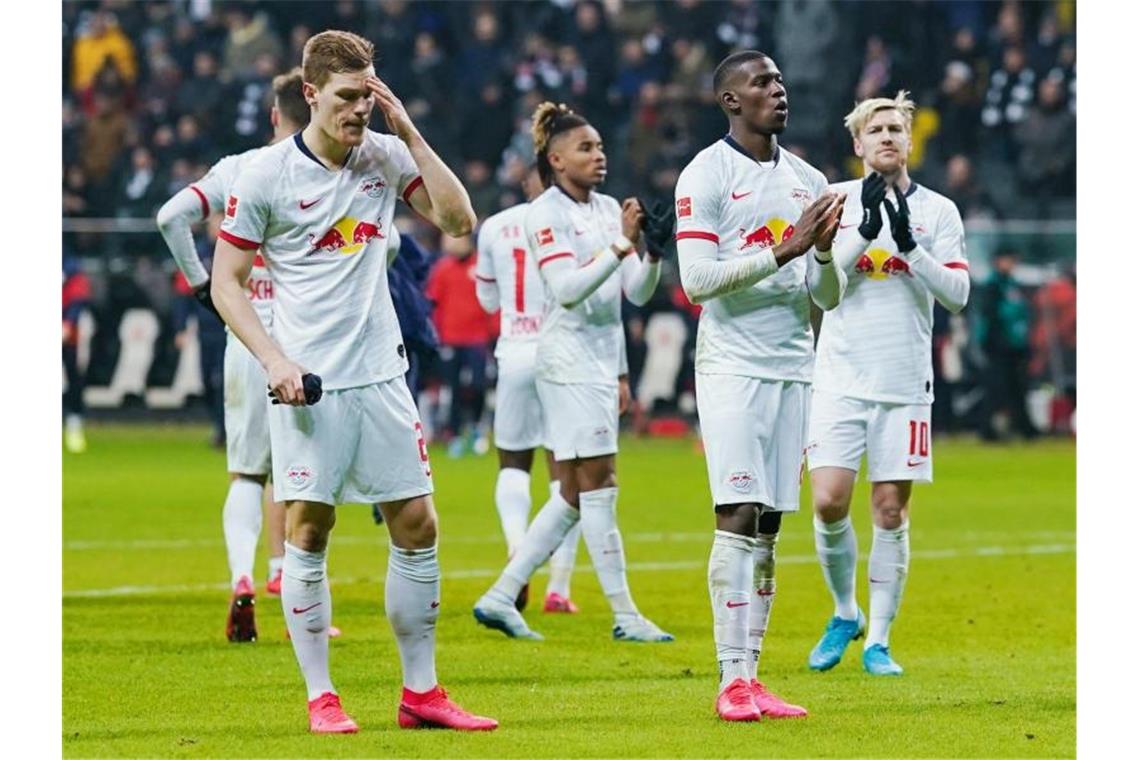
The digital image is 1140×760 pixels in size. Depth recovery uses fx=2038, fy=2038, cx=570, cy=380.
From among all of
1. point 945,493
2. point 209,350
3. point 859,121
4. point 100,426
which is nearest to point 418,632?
point 859,121

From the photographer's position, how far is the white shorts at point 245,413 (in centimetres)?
1063

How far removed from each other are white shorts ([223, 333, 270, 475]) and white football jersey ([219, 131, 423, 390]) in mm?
2861

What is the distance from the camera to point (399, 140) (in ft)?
25.8

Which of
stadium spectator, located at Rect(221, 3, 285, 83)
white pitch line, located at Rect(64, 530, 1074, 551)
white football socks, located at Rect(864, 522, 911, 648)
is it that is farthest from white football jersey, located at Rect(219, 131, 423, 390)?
stadium spectator, located at Rect(221, 3, 285, 83)

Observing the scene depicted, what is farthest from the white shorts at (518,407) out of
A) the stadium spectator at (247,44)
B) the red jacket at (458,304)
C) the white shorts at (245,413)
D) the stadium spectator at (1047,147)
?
the stadium spectator at (247,44)

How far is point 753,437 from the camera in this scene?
813 centimetres

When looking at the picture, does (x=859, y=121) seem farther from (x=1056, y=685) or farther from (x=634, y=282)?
(x=1056, y=685)

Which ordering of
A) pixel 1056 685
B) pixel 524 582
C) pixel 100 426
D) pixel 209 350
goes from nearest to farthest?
pixel 1056 685, pixel 524 582, pixel 209 350, pixel 100 426

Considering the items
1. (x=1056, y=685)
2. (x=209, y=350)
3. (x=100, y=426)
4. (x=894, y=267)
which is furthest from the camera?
(x=100, y=426)

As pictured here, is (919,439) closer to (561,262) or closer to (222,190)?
(561,262)

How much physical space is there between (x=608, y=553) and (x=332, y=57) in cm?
399

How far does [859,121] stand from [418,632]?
3.38 m

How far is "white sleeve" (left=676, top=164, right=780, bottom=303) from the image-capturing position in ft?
25.8

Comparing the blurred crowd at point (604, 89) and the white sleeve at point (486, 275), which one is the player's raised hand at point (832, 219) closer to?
the white sleeve at point (486, 275)
